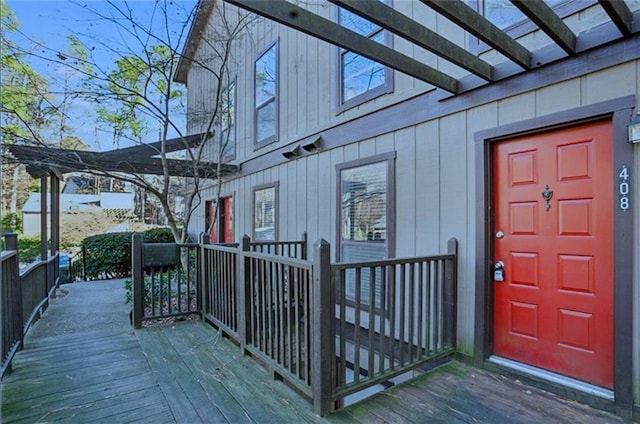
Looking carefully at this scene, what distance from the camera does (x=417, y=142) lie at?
140 inches

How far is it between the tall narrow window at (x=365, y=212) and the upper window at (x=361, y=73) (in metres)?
0.82

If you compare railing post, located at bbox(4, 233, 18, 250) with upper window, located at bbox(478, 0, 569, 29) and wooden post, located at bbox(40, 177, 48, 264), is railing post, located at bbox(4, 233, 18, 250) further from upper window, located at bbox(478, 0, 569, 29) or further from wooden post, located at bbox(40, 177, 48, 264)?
upper window, located at bbox(478, 0, 569, 29)

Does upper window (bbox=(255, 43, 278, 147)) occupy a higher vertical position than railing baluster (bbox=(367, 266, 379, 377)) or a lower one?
higher

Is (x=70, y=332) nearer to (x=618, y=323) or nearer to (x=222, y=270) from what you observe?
(x=222, y=270)

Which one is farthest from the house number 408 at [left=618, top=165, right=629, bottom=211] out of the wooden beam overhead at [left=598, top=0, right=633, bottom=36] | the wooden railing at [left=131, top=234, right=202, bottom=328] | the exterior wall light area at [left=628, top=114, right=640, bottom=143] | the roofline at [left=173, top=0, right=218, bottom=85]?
the roofline at [left=173, top=0, right=218, bottom=85]

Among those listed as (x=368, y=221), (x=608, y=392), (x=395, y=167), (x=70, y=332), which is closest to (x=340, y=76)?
(x=395, y=167)

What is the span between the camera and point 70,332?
163 inches

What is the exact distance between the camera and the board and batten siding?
8.16ft

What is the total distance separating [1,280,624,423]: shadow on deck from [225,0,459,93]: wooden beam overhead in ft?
8.08

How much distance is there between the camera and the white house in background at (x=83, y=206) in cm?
1418

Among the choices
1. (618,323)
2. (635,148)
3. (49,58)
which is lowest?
(618,323)

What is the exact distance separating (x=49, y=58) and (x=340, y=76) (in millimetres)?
4175

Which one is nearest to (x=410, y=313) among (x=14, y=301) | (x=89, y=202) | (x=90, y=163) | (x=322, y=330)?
(x=322, y=330)

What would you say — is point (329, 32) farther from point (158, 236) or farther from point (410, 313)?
point (158, 236)
